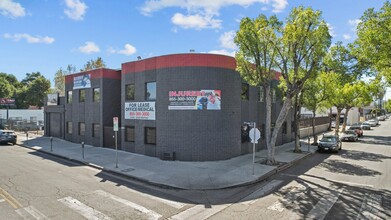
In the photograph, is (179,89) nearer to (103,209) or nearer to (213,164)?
(213,164)

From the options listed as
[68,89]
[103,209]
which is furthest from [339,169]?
[68,89]

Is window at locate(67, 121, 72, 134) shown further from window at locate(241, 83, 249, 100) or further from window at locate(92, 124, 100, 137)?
window at locate(241, 83, 249, 100)

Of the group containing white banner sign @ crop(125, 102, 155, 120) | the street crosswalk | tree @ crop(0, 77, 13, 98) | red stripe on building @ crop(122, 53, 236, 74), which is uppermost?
tree @ crop(0, 77, 13, 98)

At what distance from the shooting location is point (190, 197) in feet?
34.0

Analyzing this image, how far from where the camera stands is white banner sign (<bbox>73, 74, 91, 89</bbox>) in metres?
24.1

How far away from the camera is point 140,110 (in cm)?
1897

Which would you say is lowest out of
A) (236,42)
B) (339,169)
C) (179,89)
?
(339,169)

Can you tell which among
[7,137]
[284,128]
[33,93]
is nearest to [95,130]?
[7,137]

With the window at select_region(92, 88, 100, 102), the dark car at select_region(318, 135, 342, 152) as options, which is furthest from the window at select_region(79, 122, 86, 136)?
the dark car at select_region(318, 135, 342, 152)

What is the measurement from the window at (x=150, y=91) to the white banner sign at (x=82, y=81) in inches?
322

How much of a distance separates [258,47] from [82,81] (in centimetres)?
1758

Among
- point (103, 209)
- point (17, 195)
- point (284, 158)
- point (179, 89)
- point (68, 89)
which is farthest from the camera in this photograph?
point (68, 89)

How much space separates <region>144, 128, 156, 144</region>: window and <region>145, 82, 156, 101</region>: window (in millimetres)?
2263

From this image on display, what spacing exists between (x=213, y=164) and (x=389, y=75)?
A: 43.7 feet
